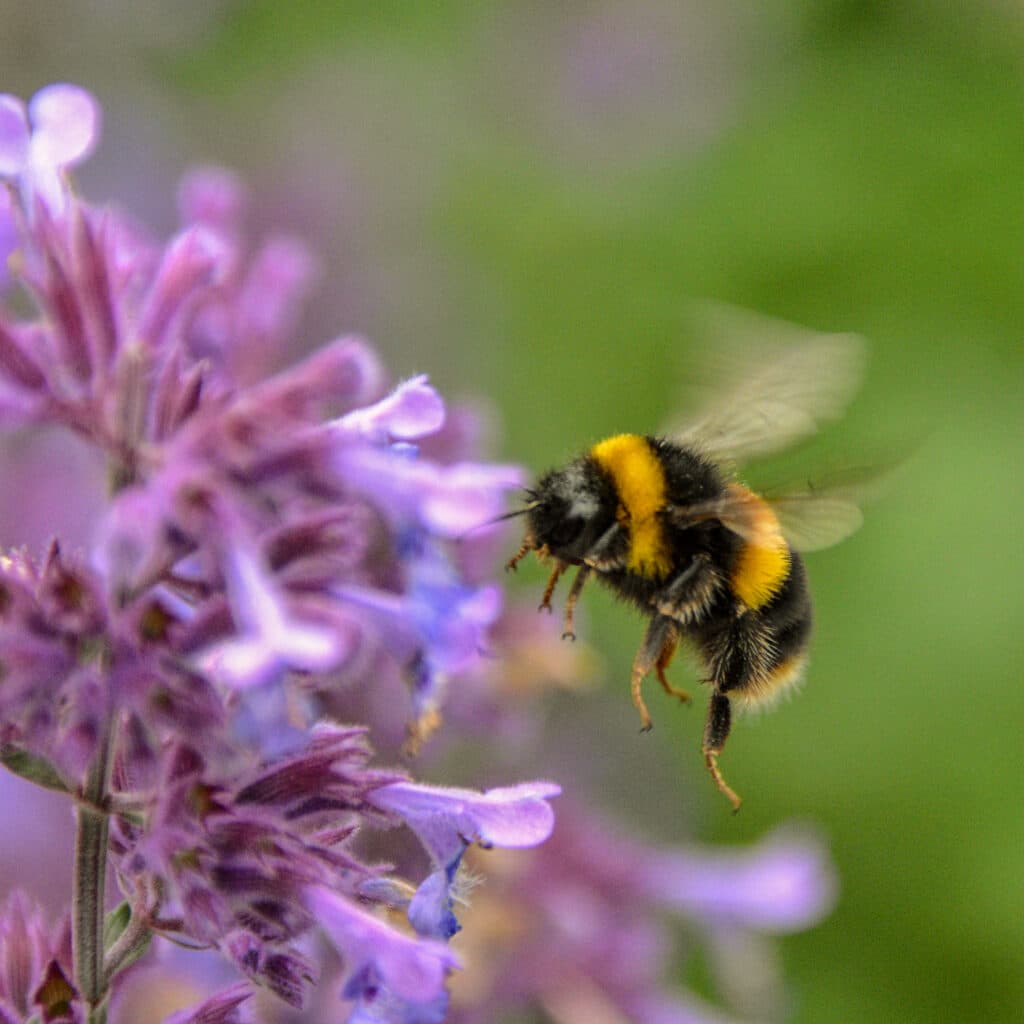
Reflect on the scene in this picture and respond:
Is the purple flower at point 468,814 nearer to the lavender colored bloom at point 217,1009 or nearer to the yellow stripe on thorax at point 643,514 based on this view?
the lavender colored bloom at point 217,1009

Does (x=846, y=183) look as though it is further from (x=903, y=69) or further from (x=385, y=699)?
(x=385, y=699)

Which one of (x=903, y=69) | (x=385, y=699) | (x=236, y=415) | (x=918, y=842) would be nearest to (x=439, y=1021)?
(x=236, y=415)

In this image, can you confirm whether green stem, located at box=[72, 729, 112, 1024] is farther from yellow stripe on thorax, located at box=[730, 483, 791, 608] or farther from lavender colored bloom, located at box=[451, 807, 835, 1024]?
lavender colored bloom, located at box=[451, 807, 835, 1024]

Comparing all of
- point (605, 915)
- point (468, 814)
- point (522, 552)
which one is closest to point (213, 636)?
point (468, 814)

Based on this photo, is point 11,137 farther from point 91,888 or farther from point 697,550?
point 697,550


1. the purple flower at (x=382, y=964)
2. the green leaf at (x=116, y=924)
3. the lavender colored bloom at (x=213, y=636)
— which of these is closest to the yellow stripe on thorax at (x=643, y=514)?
the lavender colored bloom at (x=213, y=636)
